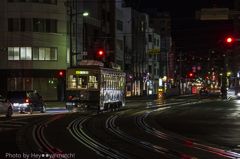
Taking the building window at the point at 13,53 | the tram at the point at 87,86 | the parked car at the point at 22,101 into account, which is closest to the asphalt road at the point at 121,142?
the tram at the point at 87,86

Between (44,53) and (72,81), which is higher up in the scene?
(44,53)

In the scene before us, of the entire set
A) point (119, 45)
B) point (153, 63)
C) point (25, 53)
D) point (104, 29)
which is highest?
point (104, 29)

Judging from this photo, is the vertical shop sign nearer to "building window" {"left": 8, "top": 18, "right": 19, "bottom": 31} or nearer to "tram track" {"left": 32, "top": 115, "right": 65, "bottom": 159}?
"building window" {"left": 8, "top": 18, "right": 19, "bottom": 31}

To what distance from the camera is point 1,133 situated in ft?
48.6

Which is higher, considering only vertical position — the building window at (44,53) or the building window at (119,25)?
the building window at (119,25)

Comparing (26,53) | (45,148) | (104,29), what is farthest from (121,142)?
(104,29)

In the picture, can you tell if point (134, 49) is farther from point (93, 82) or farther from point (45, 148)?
point (45, 148)

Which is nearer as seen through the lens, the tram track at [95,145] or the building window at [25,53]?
the tram track at [95,145]

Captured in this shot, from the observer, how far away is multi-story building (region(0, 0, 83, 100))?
4422 cm

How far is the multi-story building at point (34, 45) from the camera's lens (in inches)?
1741

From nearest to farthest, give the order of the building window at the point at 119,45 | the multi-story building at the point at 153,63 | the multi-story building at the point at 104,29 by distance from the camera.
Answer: the multi-story building at the point at 104,29, the building window at the point at 119,45, the multi-story building at the point at 153,63

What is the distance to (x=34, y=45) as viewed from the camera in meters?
44.6

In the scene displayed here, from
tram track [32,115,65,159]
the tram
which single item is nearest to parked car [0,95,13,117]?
the tram

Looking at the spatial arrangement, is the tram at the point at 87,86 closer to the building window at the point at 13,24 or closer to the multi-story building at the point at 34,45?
the multi-story building at the point at 34,45
